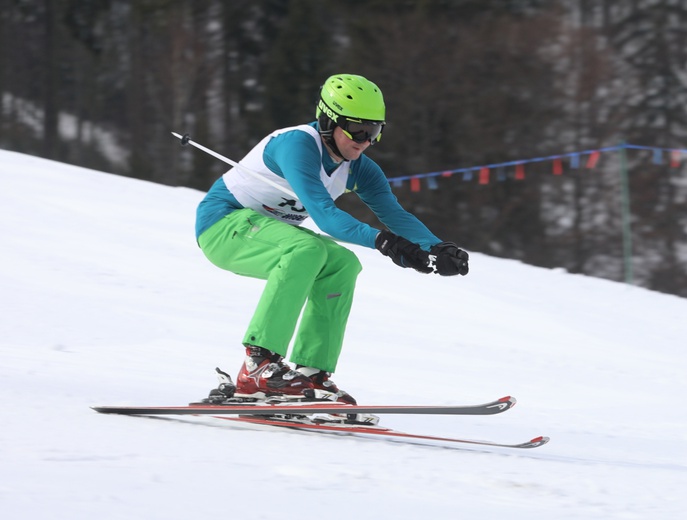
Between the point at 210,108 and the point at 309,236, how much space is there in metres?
30.9

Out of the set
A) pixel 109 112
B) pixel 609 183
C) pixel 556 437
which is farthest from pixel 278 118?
pixel 556 437

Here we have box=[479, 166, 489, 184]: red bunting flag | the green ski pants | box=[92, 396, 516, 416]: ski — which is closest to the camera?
box=[92, 396, 516, 416]: ski

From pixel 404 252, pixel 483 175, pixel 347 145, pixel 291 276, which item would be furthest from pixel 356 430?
pixel 483 175

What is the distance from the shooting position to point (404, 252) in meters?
3.82

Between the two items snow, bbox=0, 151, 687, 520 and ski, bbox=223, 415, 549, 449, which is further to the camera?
ski, bbox=223, 415, 549, 449

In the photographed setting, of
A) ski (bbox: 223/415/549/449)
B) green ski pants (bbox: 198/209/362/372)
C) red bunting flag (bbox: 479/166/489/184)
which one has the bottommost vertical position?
ski (bbox: 223/415/549/449)

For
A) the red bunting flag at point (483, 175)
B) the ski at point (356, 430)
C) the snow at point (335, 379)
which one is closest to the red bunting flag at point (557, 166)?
the red bunting flag at point (483, 175)

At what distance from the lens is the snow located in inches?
121

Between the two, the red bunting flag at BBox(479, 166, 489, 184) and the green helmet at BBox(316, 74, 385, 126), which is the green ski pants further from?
the red bunting flag at BBox(479, 166, 489, 184)

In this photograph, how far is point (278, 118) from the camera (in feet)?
110

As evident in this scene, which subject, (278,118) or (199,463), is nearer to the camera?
(199,463)

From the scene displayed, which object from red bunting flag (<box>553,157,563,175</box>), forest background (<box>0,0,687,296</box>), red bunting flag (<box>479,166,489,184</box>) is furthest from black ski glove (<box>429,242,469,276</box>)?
forest background (<box>0,0,687,296</box>)

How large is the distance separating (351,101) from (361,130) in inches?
4.7

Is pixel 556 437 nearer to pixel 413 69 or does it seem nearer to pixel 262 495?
pixel 262 495
